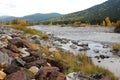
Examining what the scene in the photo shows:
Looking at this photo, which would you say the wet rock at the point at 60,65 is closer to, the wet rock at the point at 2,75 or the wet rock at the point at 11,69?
the wet rock at the point at 11,69

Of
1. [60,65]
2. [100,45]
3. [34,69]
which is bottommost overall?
Result: [100,45]

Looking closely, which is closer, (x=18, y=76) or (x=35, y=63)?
(x=18, y=76)

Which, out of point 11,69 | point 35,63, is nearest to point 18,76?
point 11,69

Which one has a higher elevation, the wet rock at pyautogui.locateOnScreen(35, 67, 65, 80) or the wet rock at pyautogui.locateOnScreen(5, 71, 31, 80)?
the wet rock at pyautogui.locateOnScreen(5, 71, 31, 80)

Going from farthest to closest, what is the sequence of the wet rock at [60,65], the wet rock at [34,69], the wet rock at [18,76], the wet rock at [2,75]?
the wet rock at [60,65] → the wet rock at [34,69] → the wet rock at [2,75] → the wet rock at [18,76]

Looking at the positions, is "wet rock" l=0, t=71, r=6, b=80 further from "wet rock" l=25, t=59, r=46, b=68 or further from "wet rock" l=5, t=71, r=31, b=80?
"wet rock" l=25, t=59, r=46, b=68

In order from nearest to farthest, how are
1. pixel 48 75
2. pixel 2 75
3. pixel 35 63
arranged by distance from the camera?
pixel 2 75
pixel 48 75
pixel 35 63

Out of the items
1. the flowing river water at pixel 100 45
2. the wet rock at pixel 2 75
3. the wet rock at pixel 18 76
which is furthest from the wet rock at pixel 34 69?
the flowing river water at pixel 100 45

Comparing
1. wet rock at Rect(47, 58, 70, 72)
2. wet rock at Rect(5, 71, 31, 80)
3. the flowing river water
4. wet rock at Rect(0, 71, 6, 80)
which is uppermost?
wet rock at Rect(5, 71, 31, 80)

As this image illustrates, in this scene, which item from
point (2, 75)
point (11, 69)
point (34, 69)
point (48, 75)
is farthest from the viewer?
point (34, 69)

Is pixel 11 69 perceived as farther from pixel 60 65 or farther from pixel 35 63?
pixel 60 65

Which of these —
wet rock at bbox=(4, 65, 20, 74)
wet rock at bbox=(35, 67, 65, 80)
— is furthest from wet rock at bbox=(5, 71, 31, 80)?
wet rock at bbox=(4, 65, 20, 74)

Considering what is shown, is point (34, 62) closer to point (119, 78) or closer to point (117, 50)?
point (119, 78)

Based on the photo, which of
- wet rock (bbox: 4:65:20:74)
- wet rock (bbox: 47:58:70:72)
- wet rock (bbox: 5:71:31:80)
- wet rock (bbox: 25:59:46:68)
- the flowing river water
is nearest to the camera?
wet rock (bbox: 5:71:31:80)
